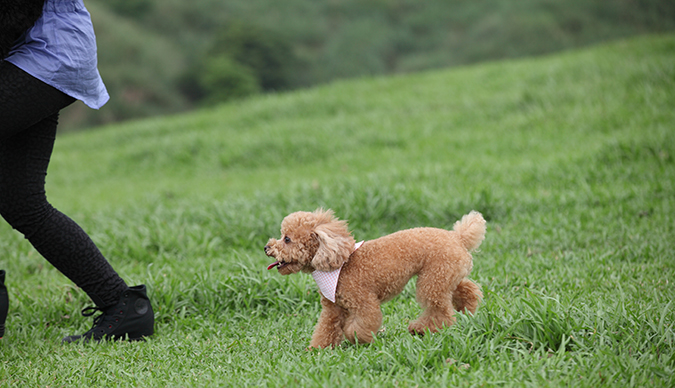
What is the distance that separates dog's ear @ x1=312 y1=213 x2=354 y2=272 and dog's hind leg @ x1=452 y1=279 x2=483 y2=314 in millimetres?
575

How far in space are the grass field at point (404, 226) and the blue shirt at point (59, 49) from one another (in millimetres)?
1298

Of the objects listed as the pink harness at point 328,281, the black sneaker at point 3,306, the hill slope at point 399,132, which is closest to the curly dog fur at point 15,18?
the black sneaker at point 3,306

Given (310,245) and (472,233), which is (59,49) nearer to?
(310,245)

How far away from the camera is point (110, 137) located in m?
12.0

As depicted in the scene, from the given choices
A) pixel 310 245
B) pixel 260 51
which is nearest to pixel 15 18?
pixel 310 245

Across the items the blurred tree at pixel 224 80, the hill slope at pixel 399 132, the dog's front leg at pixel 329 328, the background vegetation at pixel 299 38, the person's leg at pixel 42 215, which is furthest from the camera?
the blurred tree at pixel 224 80

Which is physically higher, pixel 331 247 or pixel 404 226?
pixel 331 247

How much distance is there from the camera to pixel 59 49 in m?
2.32

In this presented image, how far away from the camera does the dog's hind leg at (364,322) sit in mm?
2258

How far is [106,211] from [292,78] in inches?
865

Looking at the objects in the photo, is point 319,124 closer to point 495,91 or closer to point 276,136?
point 276,136

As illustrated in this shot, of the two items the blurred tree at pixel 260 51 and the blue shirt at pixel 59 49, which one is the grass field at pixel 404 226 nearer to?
the blue shirt at pixel 59 49

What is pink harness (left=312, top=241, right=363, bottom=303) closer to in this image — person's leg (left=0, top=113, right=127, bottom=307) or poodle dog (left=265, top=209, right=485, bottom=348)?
poodle dog (left=265, top=209, right=485, bottom=348)

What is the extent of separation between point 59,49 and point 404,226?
2980 mm
